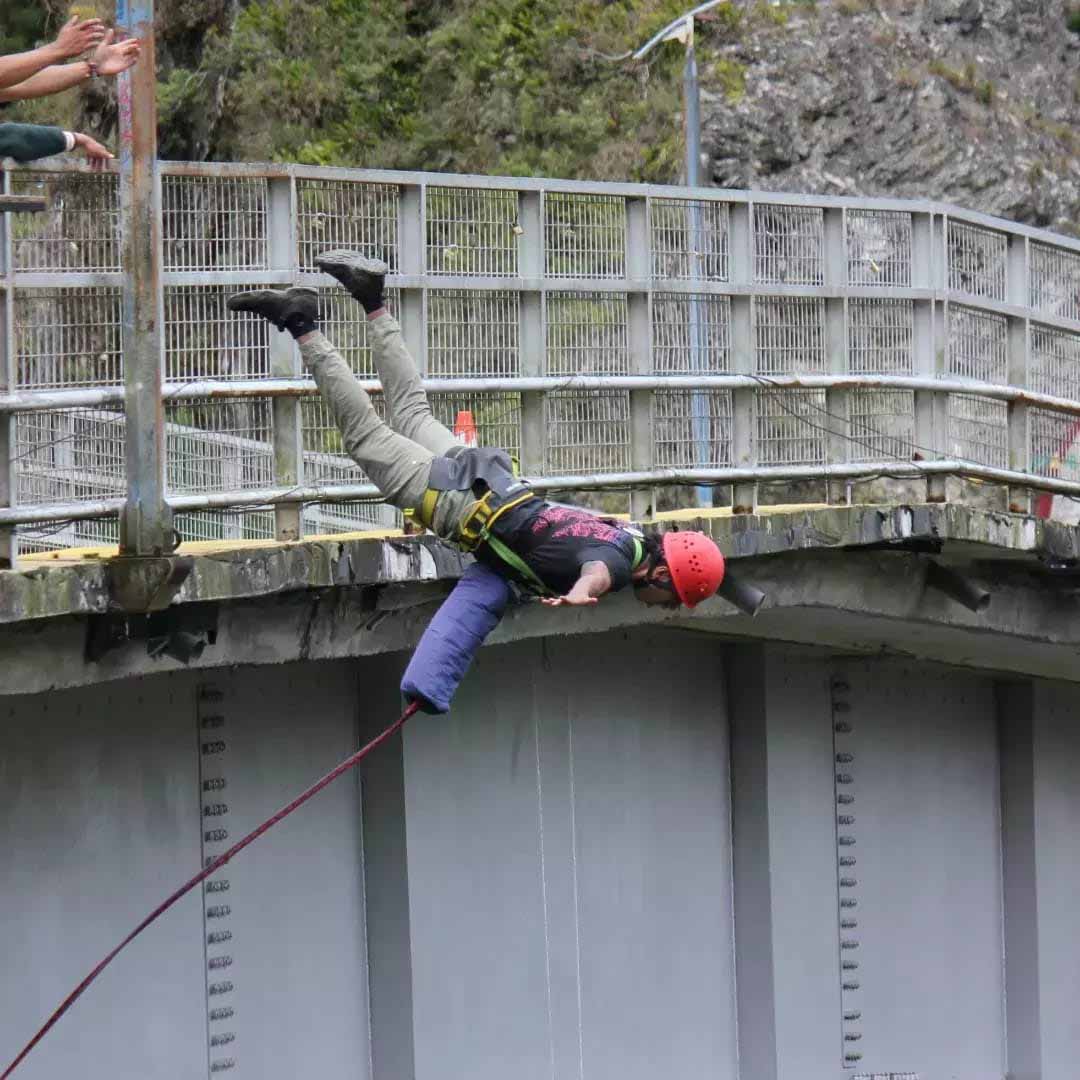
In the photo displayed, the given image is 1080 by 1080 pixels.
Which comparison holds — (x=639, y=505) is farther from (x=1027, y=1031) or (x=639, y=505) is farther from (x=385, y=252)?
(x=1027, y=1031)

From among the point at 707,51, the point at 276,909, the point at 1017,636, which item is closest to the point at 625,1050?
the point at 276,909

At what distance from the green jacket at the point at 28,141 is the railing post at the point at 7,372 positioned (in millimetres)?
102

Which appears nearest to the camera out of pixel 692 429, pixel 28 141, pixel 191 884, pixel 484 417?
pixel 191 884

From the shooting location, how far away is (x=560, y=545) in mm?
8031

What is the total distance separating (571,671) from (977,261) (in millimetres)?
3522

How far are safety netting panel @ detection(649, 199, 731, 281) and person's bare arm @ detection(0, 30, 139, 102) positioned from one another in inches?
133

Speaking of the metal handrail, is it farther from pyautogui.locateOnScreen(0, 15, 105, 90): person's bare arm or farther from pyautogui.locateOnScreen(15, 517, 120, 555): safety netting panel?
pyautogui.locateOnScreen(0, 15, 105, 90): person's bare arm

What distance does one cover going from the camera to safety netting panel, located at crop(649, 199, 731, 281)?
34.0ft

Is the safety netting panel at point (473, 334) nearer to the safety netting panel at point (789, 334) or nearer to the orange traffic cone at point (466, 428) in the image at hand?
the orange traffic cone at point (466, 428)

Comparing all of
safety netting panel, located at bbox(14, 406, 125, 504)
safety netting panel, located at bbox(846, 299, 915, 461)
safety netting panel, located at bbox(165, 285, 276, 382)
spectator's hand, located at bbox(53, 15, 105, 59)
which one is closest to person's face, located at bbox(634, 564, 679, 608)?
safety netting panel, located at bbox(165, 285, 276, 382)

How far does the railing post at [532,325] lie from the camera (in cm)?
974

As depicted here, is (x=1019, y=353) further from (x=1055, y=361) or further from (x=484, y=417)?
(x=484, y=417)

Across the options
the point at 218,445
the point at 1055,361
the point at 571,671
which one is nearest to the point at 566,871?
the point at 571,671

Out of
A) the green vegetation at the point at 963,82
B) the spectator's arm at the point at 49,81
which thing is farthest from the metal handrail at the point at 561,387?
the green vegetation at the point at 963,82
